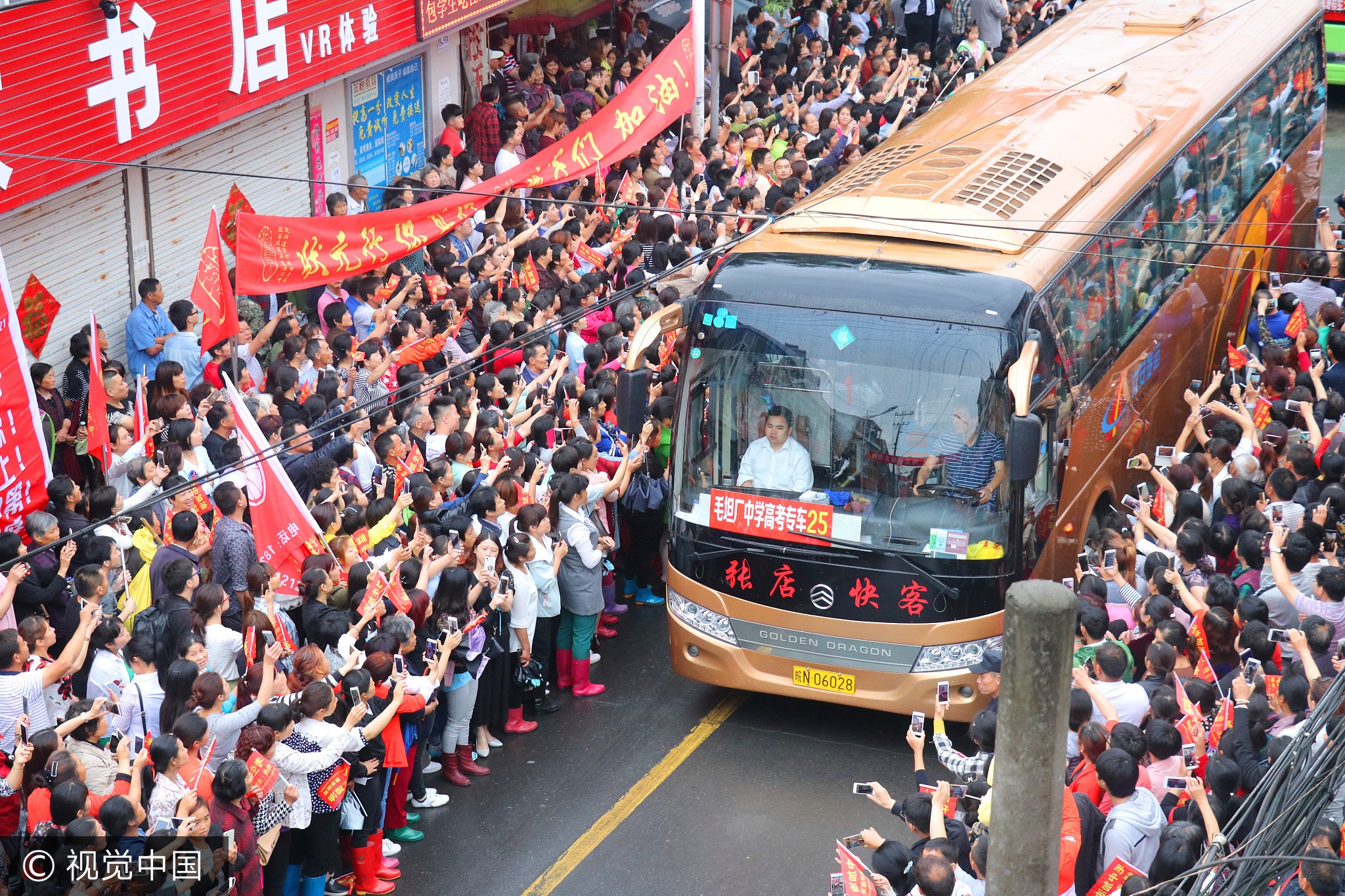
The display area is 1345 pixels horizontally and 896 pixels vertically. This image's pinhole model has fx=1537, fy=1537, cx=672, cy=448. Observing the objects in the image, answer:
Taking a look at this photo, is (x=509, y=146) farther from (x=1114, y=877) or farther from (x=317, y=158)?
(x=1114, y=877)

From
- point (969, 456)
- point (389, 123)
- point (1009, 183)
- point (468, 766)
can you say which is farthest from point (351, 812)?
point (389, 123)

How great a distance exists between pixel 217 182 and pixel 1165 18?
8229 millimetres

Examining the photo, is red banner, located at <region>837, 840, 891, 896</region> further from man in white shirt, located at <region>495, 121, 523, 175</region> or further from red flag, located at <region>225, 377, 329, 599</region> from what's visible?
man in white shirt, located at <region>495, 121, 523, 175</region>

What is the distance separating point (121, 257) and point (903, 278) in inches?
237

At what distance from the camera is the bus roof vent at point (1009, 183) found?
9.36 m

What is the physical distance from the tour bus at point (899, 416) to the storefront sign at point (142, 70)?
4.00 metres

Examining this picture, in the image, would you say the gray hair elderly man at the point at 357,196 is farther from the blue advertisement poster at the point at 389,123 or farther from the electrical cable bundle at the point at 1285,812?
the electrical cable bundle at the point at 1285,812

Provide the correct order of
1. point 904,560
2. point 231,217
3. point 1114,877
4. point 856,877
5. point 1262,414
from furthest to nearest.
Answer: point 231,217 < point 1262,414 < point 904,560 < point 1114,877 < point 856,877

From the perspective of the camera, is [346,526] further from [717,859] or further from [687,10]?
[687,10]

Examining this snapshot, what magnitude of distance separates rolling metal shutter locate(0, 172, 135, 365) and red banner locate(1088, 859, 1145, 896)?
757cm

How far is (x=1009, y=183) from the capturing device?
9680mm

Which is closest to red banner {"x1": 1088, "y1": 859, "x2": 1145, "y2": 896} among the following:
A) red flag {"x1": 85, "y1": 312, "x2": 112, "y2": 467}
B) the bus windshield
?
the bus windshield

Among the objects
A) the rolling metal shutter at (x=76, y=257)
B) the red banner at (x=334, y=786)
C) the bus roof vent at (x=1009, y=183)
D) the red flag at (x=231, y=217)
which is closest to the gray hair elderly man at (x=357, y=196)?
the red flag at (x=231, y=217)

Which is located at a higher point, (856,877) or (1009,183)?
(1009,183)
